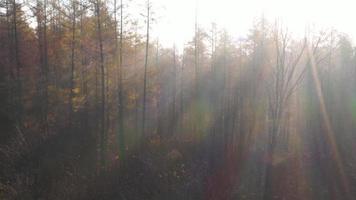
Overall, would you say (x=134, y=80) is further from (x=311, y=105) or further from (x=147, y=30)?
(x=311, y=105)

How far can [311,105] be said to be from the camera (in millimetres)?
28125

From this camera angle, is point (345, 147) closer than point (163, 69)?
Yes

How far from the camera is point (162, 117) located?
101ft

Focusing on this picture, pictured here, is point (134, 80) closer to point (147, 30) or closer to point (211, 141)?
point (147, 30)

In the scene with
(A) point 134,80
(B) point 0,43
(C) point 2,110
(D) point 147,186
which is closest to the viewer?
(D) point 147,186

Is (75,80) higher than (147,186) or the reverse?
higher

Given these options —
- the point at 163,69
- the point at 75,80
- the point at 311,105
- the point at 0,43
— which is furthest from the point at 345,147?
the point at 0,43

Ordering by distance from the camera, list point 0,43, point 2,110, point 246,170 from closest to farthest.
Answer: point 246,170 < point 2,110 < point 0,43

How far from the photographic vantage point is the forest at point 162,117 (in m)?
11.5

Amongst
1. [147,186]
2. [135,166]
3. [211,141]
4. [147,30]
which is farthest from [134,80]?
[147,186]

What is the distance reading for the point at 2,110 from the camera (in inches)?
931

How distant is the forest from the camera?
11.5 metres

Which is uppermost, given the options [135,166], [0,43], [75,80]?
[0,43]

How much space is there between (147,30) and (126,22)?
6.52 feet
